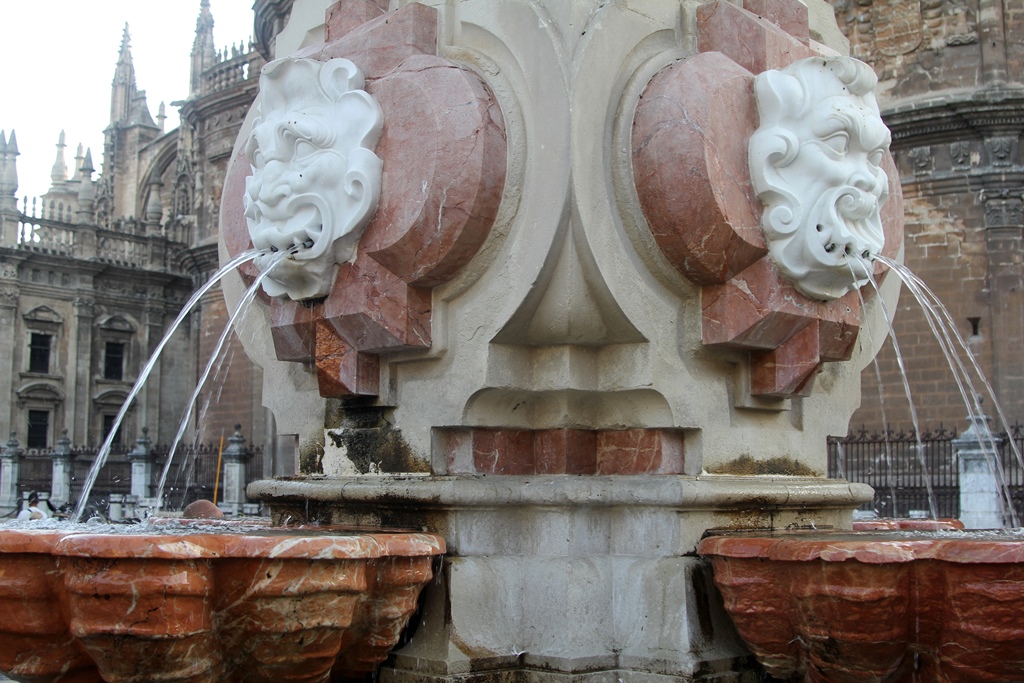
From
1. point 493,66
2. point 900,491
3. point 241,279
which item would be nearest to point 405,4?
point 493,66

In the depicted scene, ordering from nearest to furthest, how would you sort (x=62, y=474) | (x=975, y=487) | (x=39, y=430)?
1. (x=975, y=487)
2. (x=62, y=474)
3. (x=39, y=430)

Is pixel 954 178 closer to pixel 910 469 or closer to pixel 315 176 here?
pixel 910 469

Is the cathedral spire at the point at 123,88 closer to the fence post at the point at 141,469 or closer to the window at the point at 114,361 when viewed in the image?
the window at the point at 114,361

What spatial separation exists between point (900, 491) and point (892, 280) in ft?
41.2

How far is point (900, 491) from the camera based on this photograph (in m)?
16.1

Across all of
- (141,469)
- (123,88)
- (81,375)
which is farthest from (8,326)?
(123,88)

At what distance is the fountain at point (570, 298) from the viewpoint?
357 cm

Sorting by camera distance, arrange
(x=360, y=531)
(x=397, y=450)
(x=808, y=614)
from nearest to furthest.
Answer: (x=808, y=614) < (x=360, y=531) < (x=397, y=450)

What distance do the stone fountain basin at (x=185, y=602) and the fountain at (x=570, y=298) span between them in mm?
334

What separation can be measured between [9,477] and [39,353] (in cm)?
1086

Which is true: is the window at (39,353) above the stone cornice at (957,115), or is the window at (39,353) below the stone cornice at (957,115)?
below

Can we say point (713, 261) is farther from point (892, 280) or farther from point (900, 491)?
point (900, 491)

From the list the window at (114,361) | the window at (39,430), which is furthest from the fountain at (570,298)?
the window at (114,361)

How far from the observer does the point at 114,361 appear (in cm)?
3719
